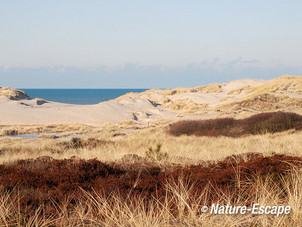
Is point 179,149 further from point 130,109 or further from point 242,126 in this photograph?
point 130,109

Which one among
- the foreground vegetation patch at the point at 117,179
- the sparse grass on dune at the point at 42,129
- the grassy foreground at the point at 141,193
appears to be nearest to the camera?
the grassy foreground at the point at 141,193

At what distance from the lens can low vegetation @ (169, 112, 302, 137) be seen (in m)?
16.8

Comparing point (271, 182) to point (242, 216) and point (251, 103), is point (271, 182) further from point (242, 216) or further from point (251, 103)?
point (251, 103)

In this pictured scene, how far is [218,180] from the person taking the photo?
15.9ft

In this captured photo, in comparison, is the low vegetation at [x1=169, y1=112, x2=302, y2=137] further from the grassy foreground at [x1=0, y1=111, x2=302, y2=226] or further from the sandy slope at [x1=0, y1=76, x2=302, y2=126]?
the grassy foreground at [x1=0, y1=111, x2=302, y2=226]

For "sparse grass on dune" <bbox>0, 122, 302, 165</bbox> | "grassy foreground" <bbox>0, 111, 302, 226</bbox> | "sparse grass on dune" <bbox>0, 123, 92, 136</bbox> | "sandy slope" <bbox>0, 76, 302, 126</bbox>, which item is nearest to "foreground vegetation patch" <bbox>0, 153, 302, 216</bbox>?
"grassy foreground" <bbox>0, 111, 302, 226</bbox>

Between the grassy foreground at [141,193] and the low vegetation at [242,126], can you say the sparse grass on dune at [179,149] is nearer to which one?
the grassy foreground at [141,193]

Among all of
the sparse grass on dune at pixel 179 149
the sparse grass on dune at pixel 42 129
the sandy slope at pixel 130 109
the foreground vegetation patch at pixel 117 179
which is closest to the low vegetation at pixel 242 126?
the sparse grass on dune at pixel 179 149

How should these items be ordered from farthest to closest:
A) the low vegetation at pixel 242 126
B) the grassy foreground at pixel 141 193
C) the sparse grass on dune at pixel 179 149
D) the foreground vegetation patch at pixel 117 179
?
the low vegetation at pixel 242 126
the sparse grass on dune at pixel 179 149
the foreground vegetation patch at pixel 117 179
the grassy foreground at pixel 141 193

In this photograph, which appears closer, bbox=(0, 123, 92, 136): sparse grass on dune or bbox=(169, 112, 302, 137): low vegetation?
bbox=(169, 112, 302, 137): low vegetation

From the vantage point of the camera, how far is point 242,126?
1775 cm

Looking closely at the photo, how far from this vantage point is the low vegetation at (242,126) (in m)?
16.8

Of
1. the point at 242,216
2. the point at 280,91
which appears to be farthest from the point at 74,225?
the point at 280,91

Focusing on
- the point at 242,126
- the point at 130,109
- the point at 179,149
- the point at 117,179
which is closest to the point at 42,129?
the point at 242,126
